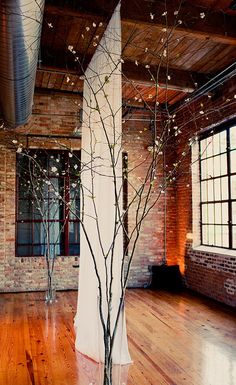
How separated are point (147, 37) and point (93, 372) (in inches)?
175

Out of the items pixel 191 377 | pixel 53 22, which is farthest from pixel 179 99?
pixel 191 377

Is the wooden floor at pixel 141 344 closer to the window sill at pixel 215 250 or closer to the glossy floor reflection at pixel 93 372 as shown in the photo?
the glossy floor reflection at pixel 93 372

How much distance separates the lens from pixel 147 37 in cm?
561

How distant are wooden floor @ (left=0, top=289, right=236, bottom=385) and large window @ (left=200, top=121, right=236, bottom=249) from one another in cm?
127

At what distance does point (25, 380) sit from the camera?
3637 mm

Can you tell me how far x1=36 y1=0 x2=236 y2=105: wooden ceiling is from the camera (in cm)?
453

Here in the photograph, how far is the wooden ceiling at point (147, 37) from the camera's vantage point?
453cm

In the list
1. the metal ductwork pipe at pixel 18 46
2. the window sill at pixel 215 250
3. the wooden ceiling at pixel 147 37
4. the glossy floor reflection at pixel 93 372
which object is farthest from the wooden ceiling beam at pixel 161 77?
the glossy floor reflection at pixel 93 372

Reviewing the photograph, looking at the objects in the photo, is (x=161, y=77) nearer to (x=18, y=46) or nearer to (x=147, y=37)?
(x=147, y=37)

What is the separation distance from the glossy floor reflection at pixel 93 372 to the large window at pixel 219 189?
3.62 metres

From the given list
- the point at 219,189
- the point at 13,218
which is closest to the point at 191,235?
the point at 219,189

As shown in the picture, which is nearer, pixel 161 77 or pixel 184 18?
pixel 184 18

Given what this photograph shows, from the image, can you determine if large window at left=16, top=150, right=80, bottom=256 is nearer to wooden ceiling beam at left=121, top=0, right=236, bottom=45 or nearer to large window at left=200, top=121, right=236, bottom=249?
large window at left=200, top=121, right=236, bottom=249

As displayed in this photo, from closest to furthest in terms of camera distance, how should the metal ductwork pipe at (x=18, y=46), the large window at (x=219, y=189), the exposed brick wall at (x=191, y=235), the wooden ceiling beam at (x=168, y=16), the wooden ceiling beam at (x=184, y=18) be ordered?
1. the metal ductwork pipe at (x=18, y=46)
2. the wooden ceiling beam at (x=168, y=16)
3. the wooden ceiling beam at (x=184, y=18)
4. the exposed brick wall at (x=191, y=235)
5. the large window at (x=219, y=189)
